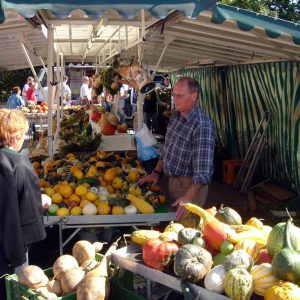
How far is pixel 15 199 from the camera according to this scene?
10.3 feet

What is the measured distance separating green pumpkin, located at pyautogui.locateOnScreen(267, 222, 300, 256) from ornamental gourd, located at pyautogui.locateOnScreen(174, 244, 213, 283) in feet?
0.99

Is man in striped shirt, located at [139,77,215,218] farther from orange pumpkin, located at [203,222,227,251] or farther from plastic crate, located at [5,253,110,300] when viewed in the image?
plastic crate, located at [5,253,110,300]

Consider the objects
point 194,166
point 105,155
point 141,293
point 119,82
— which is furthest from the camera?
point 119,82

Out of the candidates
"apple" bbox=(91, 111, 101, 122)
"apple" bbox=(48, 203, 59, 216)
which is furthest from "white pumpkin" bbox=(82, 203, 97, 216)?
"apple" bbox=(91, 111, 101, 122)

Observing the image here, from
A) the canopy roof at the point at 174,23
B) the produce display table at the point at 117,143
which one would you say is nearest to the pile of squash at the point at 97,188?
the produce display table at the point at 117,143

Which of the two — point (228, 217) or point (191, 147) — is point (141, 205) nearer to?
point (191, 147)

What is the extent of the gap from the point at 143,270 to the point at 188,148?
163 centimetres

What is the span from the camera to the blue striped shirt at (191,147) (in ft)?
12.8

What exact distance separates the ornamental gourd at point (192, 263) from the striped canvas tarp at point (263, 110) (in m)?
4.27

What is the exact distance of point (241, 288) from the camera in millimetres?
2221

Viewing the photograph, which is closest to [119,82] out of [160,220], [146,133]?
[146,133]

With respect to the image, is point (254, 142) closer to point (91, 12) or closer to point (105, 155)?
point (105, 155)

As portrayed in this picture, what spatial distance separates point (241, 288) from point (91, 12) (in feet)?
6.79

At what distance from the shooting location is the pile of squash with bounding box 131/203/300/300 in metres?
2.24
